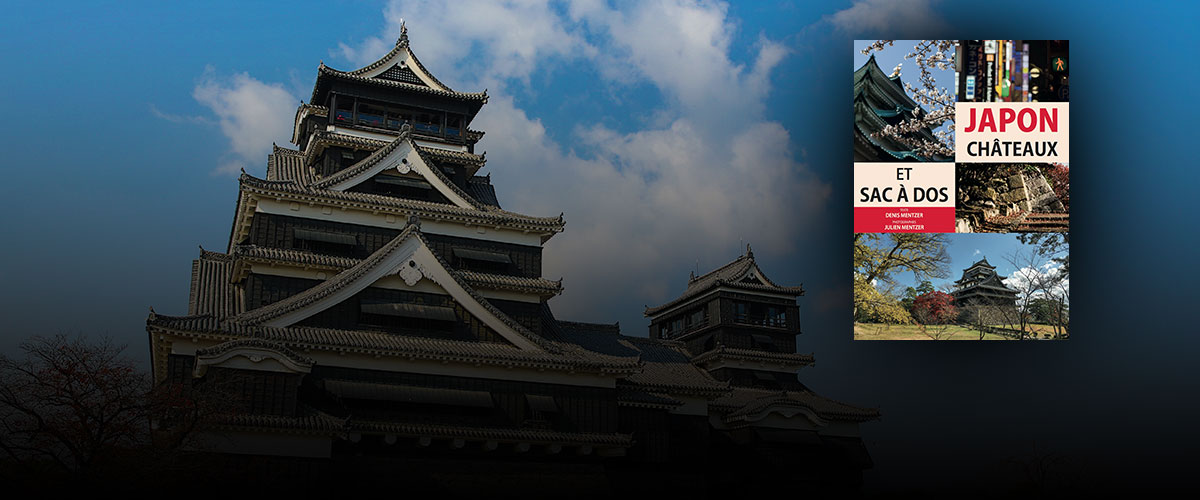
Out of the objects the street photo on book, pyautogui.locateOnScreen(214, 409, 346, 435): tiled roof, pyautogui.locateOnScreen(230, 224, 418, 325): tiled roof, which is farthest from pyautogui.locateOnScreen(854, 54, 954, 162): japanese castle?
pyautogui.locateOnScreen(214, 409, 346, 435): tiled roof

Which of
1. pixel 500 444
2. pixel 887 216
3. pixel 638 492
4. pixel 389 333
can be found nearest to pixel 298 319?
pixel 389 333

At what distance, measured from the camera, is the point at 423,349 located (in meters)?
28.9

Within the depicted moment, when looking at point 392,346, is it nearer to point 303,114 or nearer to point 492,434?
point 492,434

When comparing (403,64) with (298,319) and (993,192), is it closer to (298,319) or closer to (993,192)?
(298,319)

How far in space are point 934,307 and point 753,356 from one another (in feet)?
29.1

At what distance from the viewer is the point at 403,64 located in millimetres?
39875

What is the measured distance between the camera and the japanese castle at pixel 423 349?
27172 millimetres

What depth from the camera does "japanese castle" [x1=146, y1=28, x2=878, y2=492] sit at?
27172mm

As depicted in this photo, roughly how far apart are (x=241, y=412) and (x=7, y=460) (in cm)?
568

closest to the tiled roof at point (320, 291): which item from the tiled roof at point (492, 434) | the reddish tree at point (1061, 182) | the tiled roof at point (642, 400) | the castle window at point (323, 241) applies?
the castle window at point (323, 241)

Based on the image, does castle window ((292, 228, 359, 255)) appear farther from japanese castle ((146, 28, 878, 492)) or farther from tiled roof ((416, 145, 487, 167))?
tiled roof ((416, 145, 487, 167))

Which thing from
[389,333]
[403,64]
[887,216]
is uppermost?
[403,64]

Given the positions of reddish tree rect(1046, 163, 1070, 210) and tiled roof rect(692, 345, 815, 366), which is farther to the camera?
tiled roof rect(692, 345, 815, 366)

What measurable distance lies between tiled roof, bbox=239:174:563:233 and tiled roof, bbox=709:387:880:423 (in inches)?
449
